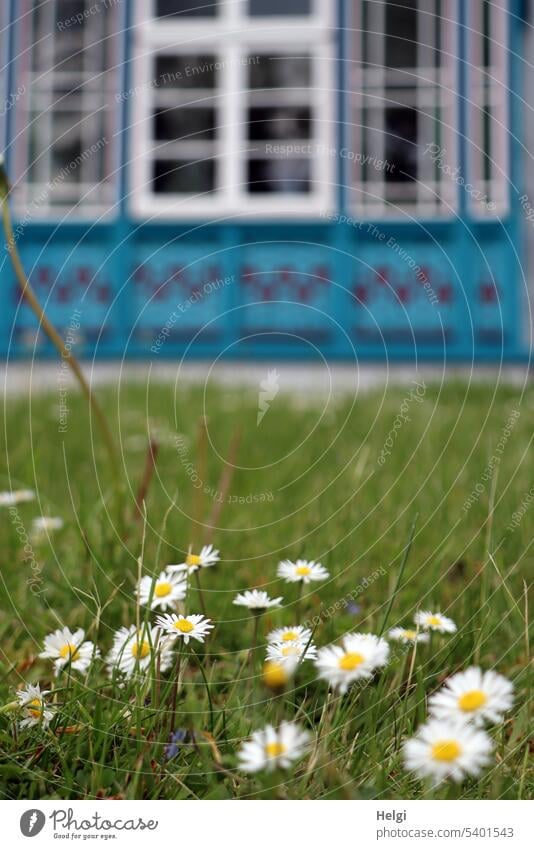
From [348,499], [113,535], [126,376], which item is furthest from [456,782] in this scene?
[126,376]

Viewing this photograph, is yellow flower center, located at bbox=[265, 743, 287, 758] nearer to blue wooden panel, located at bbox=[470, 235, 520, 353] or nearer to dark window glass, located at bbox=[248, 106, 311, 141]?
blue wooden panel, located at bbox=[470, 235, 520, 353]

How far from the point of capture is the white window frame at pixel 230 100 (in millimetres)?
4535

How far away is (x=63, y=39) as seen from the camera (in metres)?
5.06

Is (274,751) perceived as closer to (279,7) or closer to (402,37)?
(279,7)

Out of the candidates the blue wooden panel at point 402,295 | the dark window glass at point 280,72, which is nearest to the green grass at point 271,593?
the blue wooden panel at point 402,295

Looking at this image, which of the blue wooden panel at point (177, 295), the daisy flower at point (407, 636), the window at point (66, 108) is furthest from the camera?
the window at point (66, 108)

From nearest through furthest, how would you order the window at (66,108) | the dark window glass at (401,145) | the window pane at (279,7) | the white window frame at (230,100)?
the white window frame at (230,100) < the window pane at (279,7) < the dark window glass at (401,145) < the window at (66,108)

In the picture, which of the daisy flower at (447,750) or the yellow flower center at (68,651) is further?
the yellow flower center at (68,651)

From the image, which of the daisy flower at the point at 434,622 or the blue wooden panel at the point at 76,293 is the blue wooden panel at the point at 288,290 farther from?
the daisy flower at the point at 434,622

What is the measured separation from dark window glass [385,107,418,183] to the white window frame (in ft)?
1.41

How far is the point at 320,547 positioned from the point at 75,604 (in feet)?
1.07

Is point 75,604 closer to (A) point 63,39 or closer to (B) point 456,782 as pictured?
(B) point 456,782

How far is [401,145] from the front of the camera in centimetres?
478

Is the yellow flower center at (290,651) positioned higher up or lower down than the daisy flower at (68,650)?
lower down
